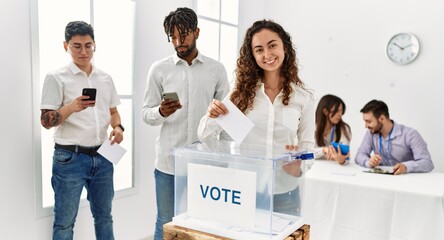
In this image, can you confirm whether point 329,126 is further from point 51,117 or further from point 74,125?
point 51,117

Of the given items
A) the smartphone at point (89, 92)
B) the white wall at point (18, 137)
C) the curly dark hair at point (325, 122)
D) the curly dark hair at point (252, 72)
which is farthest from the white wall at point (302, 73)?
the curly dark hair at point (252, 72)

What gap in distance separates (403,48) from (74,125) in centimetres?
343

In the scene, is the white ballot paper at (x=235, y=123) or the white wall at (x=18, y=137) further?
the white wall at (x=18, y=137)

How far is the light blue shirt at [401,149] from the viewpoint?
9.70 ft

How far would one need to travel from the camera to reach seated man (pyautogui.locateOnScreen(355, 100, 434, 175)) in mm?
3033

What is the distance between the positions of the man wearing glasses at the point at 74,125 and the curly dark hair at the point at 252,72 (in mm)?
892

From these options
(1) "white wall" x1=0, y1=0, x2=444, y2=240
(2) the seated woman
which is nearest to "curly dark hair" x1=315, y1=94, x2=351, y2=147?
(2) the seated woman

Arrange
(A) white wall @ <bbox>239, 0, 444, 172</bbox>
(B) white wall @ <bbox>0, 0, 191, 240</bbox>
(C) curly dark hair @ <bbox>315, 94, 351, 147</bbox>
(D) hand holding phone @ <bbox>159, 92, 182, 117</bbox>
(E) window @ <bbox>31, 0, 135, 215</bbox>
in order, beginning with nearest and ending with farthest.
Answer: (D) hand holding phone @ <bbox>159, 92, 182, 117</bbox>, (B) white wall @ <bbox>0, 0, 191, 240</bbox>, (E) window @ <bbox>31, 0, 135, 215</bbox>, (C) curly dark hair @ <bbox>315, 94, 351, 147</bbox>, (A) white wall @ <bbox>239, 0, 444, 172</bbox>

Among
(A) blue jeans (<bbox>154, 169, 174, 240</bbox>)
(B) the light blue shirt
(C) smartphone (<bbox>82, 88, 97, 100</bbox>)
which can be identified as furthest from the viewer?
(B) the light blue shirt

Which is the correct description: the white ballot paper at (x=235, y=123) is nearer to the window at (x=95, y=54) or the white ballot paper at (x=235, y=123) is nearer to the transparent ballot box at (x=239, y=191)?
the transparent ballot box at (x=239, y=191)

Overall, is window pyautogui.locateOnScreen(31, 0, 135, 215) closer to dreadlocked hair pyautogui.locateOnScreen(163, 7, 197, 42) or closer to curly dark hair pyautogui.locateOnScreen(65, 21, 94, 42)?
curly dark hair pyautogui.locateOnScreen(65, 21, 94, 42)

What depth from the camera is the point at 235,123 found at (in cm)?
121

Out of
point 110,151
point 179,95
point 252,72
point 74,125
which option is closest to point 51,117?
point 74,125

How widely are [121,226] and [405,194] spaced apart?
1.98m
